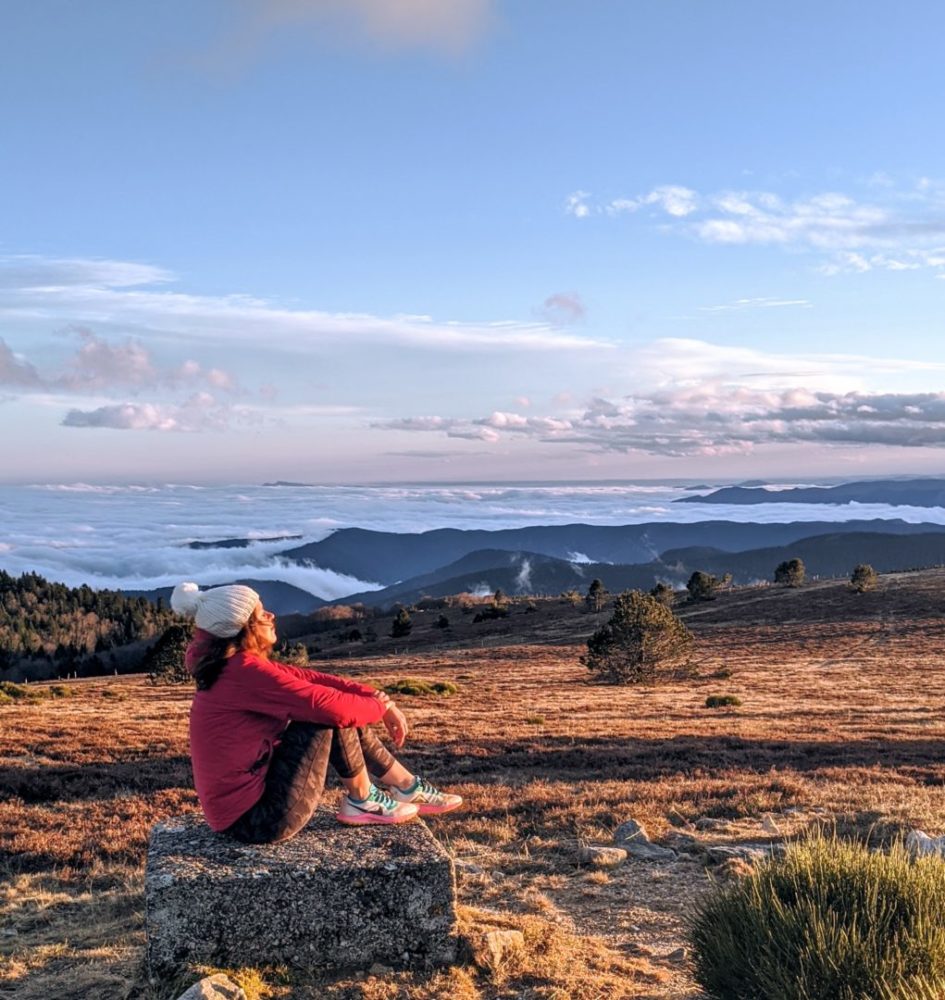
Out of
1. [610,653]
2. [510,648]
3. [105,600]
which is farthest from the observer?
[105,600]

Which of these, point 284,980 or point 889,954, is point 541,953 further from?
point 889,954

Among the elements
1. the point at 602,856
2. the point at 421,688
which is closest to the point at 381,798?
the point at 602,856

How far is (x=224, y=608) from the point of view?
5676mm

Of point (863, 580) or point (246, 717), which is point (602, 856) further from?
point (863, 580)

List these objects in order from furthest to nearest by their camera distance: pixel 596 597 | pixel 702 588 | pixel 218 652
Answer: pixel 596 597 → pixel 702 588 → pixel 218 652

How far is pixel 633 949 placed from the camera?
608 centimetres

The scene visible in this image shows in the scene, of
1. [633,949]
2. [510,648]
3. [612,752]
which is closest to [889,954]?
[633,949]

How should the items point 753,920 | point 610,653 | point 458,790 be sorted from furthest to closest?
point 610,653
point 458,790
point 753,920

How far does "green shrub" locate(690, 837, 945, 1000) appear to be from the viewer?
4051 mm

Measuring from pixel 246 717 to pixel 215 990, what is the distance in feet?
5.38

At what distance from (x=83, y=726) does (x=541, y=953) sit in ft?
75.6

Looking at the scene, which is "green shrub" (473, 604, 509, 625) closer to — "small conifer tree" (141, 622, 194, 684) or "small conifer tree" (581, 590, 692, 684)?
"small conifer tree" (141, 622, 194, 684)

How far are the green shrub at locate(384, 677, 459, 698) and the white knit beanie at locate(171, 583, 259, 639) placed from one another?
3484 cm

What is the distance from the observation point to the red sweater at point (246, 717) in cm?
561
